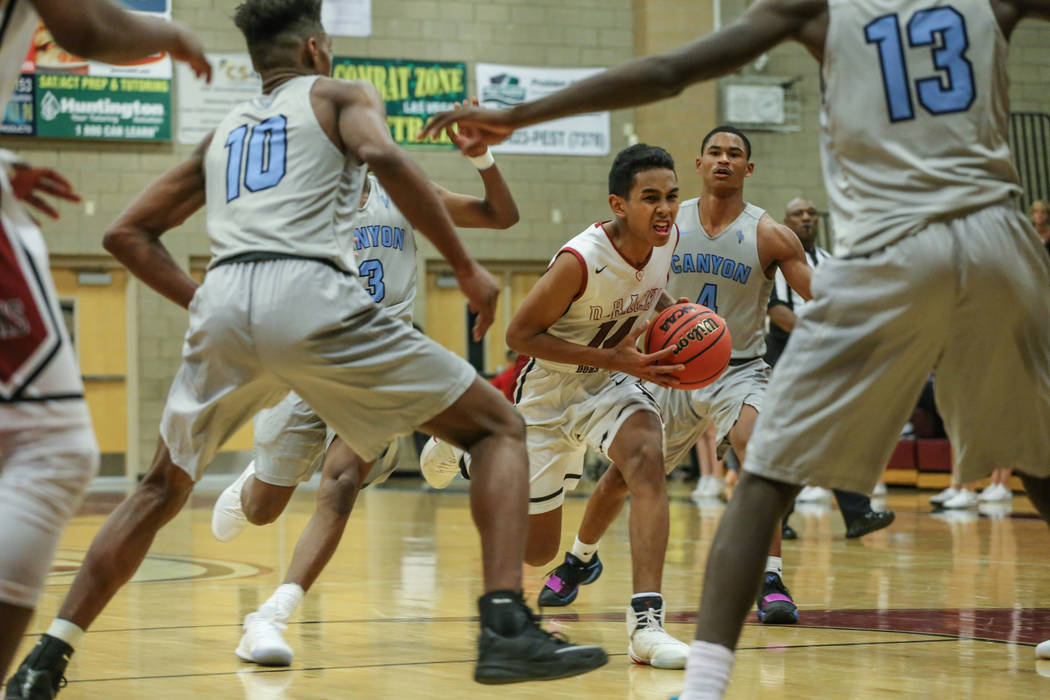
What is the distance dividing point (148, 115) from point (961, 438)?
47.6ft

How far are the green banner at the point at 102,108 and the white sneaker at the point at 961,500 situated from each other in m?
10.1

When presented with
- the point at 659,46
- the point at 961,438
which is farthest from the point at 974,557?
the point at 659,46

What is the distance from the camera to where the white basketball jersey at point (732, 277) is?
229 inches

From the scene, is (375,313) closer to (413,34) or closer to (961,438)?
(961,438)

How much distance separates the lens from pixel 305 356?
328 cm

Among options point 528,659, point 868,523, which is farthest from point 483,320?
point 868,523

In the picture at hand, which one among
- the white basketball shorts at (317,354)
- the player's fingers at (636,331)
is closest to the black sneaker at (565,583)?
the player's fingers at (636,331)

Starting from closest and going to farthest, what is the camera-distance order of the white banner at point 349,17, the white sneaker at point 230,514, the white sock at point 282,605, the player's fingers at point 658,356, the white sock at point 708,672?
the white sock at point 708,672, the white sock at point 282,605, the player's fingers at point 658,356, the white sneaker at point 230,514, the white banner at point 349,17

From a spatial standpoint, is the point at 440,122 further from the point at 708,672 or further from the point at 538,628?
the point at 708,672

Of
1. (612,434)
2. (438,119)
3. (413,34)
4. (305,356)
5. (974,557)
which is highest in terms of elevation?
(413,34)

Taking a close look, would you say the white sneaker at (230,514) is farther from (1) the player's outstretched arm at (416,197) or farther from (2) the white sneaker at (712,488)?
(2) the white sneaker at (712,488)

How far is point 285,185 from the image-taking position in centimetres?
340

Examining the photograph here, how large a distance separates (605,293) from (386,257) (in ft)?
2.80

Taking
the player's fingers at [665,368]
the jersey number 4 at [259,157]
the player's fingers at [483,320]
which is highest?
the jersey number 4 at [259,157]
